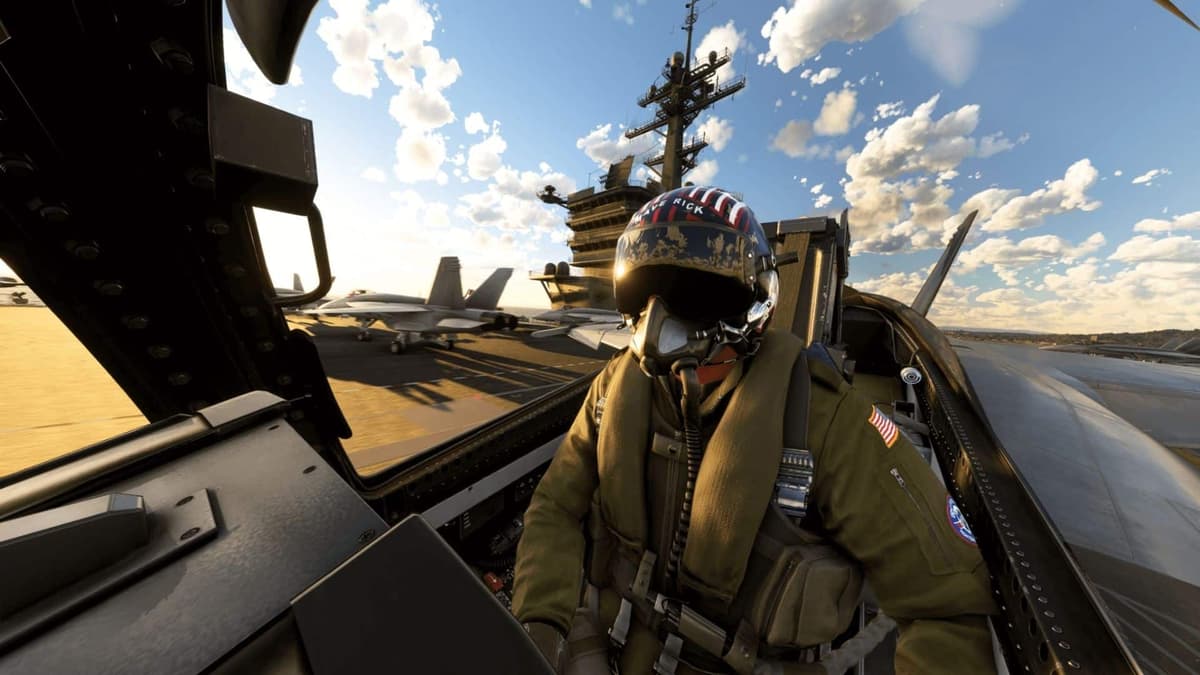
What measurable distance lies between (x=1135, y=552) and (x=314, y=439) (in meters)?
4.89

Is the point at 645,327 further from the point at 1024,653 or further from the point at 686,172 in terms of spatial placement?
the point at 686,172

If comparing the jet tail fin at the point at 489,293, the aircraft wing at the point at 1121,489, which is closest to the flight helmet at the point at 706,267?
the aircraft wing at the point at 1121,489

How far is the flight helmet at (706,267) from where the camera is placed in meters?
1.42

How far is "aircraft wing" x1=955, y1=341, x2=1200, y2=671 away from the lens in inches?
78.1

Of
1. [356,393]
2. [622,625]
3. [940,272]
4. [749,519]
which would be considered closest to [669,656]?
[622,625]

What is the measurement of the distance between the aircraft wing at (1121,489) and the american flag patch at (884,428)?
1.14m

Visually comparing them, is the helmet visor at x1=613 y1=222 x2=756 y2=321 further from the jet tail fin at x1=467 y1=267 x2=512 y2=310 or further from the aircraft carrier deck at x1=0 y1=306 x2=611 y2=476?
the jet tail fin at x1=467 y1=267 x2=512 y2=310

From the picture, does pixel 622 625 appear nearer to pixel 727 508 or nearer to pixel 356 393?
pixel 727 508

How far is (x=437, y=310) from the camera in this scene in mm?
13633

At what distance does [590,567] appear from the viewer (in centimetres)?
165

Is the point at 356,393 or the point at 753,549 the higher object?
the point at 753,549

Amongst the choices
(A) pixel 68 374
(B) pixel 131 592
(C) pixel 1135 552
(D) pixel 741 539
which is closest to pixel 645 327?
(D) pixel 741 539

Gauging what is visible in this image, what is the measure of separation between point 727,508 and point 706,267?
2.80 feet

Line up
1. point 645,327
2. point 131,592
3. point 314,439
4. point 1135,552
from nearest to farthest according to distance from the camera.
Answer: point 131,592 < point 645,327 < point 314,439 < point 1135,552
